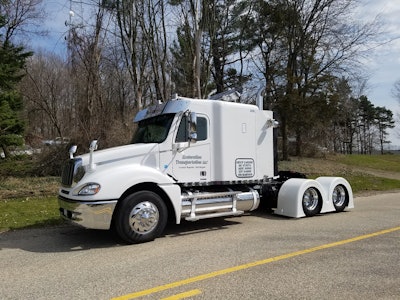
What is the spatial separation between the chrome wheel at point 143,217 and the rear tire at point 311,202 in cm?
423

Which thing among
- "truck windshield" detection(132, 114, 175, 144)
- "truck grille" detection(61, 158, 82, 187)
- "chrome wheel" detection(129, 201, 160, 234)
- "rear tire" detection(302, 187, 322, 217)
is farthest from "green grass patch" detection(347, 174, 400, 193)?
"truck grille" detection(61, 158, 82, 187)

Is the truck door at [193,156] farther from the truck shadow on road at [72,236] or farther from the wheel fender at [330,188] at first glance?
the wheel fender at [330,188]

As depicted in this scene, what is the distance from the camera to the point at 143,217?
7.48 meters

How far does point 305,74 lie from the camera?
29.0 m

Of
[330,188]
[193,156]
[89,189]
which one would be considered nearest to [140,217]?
[89,189]

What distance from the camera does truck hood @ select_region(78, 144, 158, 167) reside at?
760 cm

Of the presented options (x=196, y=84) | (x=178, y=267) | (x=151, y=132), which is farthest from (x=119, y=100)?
(x=178, y=267)

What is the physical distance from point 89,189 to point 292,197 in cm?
508

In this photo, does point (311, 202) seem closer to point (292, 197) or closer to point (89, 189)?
point (292, 197)

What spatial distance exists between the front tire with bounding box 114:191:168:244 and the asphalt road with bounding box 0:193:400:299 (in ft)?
0.74

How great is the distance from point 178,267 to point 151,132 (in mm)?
3592

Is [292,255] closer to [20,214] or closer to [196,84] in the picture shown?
[20,214]

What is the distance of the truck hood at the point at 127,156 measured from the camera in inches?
299

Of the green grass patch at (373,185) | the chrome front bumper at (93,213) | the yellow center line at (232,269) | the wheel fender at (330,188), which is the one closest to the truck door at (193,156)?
the chrome front bumper at (93,213)
